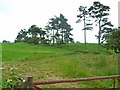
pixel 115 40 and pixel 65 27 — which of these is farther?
pixel 65 27

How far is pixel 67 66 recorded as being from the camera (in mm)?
14688

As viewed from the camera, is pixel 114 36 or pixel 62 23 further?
pixel 62 23

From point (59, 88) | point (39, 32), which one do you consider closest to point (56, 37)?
point (39, 32)

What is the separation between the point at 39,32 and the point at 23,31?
45.3ft

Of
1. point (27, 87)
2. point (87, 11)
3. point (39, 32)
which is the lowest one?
point (27, 87)

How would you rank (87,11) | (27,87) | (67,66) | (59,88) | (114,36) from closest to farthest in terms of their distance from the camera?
(27,87)
(59,88)
(67,66)
(114,36)
(87,11)

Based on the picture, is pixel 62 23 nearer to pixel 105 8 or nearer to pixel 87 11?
pixel 87 11

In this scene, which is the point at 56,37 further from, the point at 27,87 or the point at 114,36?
the point at 27,87

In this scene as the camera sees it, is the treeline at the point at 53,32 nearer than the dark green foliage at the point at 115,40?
No

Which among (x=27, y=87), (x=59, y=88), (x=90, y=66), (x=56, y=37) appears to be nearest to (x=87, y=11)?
(x=56, y=37)

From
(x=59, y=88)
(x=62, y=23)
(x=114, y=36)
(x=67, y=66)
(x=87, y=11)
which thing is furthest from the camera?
(x=62, y=23)

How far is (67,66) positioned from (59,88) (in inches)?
191

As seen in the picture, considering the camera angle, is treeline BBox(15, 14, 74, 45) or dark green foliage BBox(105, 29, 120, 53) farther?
treeline BBox(15, 14, 74, 45)

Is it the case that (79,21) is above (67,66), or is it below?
above
